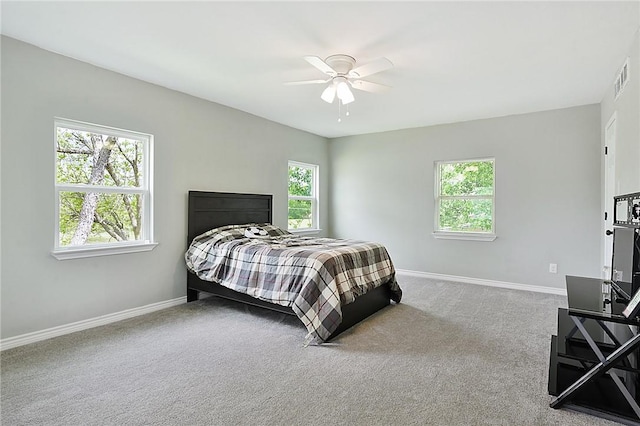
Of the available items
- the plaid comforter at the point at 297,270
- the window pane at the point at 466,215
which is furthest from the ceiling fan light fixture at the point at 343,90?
the window pane at the point at 466,215

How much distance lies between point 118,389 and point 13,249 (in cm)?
154

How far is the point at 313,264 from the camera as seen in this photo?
2.96m

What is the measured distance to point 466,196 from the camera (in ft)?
17.1

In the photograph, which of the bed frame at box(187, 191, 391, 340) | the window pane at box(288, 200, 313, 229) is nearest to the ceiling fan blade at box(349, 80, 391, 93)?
the bed frame at box(187, 191, 391, 340)

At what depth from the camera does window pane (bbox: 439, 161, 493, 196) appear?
199 inches

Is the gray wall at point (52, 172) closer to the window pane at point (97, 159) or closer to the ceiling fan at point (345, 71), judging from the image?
the window pane at point (97, 159)

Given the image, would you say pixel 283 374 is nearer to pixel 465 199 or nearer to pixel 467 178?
pixel 465 199

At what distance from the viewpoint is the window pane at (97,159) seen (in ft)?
10.1

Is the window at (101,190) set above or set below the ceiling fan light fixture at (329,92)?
below

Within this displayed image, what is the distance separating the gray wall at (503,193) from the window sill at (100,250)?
11.9 feet

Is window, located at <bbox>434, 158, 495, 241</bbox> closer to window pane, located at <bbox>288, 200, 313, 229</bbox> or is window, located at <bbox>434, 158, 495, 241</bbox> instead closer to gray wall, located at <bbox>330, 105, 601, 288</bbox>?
gray wall, located at <bbox>330, 105, 601, 288</bbox>

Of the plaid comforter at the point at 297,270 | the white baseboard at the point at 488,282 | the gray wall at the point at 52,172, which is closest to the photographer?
the gray wall at the point at 52,172

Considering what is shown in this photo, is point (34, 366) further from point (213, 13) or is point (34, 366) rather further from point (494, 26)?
point (494, 26)

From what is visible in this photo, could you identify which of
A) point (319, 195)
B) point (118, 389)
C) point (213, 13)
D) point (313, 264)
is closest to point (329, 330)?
point (313, 264)
